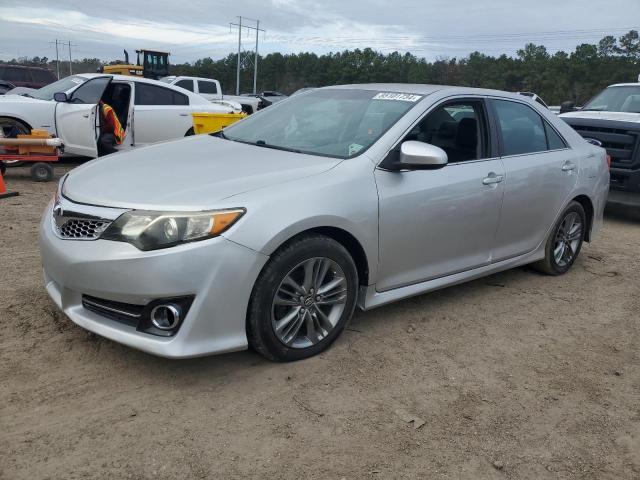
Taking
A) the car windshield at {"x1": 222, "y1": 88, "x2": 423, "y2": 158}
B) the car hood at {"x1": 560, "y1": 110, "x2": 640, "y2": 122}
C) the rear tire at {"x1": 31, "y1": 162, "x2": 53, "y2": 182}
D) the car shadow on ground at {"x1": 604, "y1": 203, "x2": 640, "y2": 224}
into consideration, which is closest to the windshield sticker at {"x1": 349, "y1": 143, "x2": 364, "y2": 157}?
the car windshield at {"x1": 222, "y1": 88, "x2": 423, "y2": 158}

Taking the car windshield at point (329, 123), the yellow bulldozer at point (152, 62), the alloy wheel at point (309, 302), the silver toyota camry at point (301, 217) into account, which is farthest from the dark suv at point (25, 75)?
the alloy wheel at point (309, 302)

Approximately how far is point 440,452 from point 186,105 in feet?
29.6

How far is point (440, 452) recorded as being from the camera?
2.64m

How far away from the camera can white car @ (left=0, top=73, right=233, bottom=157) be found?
347 inches

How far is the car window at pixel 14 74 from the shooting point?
2012cm

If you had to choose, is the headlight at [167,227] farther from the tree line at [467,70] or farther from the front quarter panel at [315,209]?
the tree line at [467,70]

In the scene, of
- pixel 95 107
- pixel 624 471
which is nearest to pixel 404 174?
pixel 624 471

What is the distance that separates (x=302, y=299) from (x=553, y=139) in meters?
2.98

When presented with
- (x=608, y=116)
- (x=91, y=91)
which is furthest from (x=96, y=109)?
(x=608, y=116)

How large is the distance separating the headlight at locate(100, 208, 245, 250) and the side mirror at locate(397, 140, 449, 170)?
1.21 m

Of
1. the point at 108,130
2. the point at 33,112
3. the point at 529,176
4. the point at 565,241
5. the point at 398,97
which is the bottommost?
the point at 565,241

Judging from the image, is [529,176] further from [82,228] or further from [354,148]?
[82,228]

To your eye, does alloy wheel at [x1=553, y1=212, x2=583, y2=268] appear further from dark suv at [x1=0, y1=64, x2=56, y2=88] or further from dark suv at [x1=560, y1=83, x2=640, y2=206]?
dark suv at [x1=0, y1=64, x2=56, y2=88]

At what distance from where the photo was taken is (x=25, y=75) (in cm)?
2044
